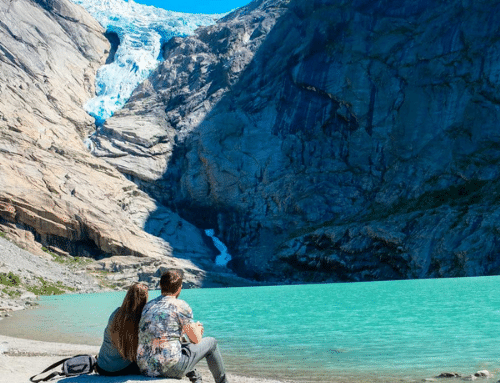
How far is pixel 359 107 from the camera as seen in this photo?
88.3 metres

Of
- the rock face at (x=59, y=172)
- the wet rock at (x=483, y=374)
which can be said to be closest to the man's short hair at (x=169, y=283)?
the wet rock at (x=483, y=374)

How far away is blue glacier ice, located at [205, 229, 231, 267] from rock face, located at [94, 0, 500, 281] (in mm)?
1149

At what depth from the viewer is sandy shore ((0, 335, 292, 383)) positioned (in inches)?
284

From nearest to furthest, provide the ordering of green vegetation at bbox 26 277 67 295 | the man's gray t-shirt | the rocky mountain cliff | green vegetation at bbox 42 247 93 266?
the man's gray t-shirt
green vegetation at bbox 26 277 67 295
green vegetation at bbox 42 247 93 266
the rocky mountain cliff

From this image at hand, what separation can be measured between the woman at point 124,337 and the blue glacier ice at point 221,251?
76.0 m

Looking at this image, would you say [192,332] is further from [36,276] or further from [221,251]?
[221,251]

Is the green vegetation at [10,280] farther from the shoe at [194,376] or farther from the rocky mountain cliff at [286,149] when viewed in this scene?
the shoe at [194,376]

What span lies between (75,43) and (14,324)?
4108 inches

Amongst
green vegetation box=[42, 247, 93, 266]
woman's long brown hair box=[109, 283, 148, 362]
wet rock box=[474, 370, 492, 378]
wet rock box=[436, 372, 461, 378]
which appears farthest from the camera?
green vegetation box=[42, 247, 93, 266]

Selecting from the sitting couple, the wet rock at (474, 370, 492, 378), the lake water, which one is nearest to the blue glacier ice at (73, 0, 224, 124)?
the lake water

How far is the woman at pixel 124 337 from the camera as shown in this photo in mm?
7227

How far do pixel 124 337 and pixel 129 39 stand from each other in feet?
438

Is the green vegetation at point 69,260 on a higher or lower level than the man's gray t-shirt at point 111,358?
lower

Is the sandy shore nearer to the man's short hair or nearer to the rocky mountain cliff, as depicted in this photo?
Answer: the man's short hair
